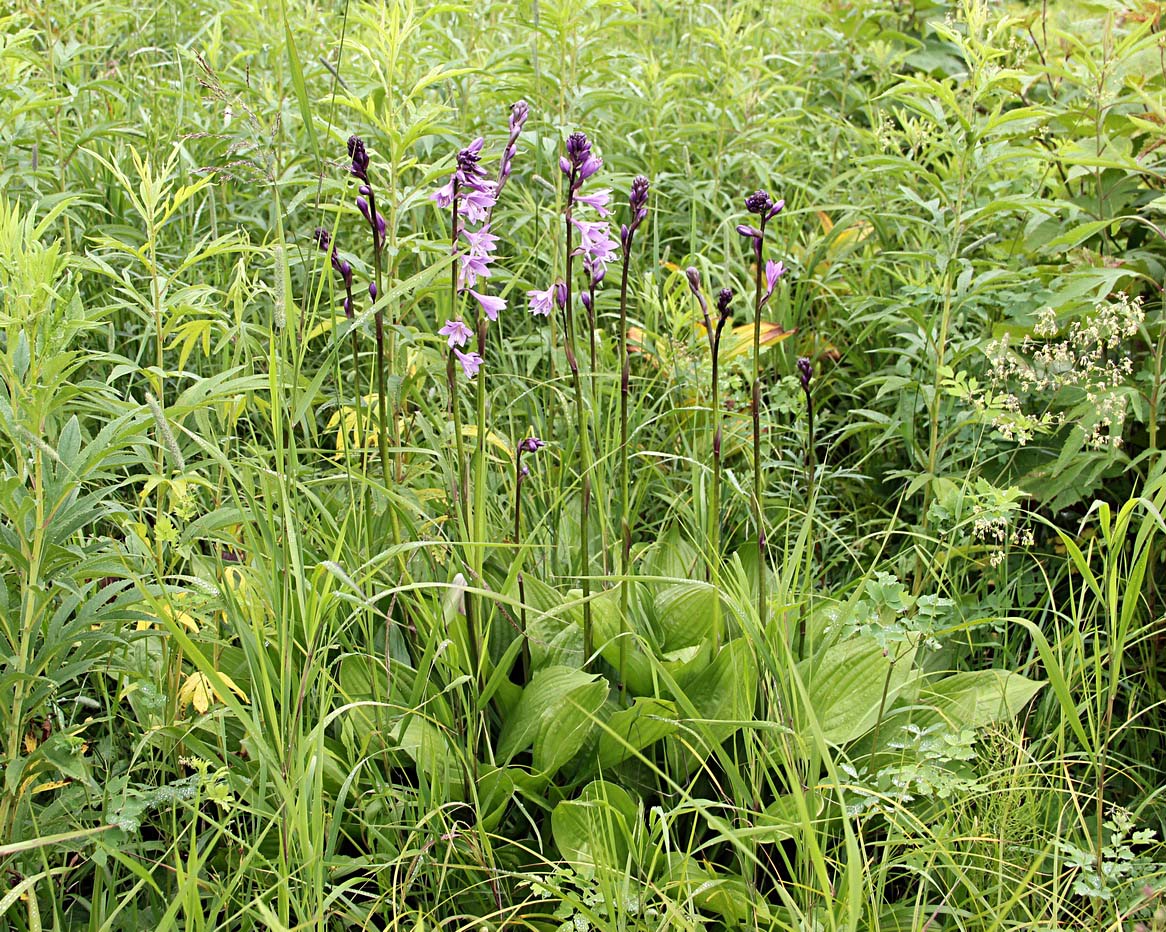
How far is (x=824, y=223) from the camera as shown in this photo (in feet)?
12.8

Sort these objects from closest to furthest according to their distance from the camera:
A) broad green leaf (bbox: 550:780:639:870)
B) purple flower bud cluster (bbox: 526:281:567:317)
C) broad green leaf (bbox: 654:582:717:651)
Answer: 1. broad green leaf (bbox: 550:780:639:870)
2. purple flower bud cluster (bbox: 526:281:567:317)
3. broad green leaf (bbox: 654:582:717:651)

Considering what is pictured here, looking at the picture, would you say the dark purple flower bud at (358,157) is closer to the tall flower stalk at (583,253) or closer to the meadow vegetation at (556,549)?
the meadow vegetation at (556,549)

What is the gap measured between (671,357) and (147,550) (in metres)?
1.65

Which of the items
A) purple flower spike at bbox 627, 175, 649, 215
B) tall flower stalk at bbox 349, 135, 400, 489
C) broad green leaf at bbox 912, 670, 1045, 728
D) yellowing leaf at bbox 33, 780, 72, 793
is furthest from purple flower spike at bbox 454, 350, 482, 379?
broad green leaf at bbox 912, 670, 1045, 728

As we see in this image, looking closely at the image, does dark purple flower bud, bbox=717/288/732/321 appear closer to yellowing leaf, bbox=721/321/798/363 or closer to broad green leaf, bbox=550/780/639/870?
broad green leaf, bbox=550/780/639/870

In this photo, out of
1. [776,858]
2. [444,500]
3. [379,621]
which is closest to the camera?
[776,858]

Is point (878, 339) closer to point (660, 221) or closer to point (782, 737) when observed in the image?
point (660, 221)

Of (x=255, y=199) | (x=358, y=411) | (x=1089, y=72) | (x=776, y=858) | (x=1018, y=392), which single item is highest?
(x=1089, y=72)

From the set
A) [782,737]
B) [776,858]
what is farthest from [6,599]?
[776,858]

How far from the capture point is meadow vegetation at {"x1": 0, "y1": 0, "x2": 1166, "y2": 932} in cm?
171

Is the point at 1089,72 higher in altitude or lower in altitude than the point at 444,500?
higher

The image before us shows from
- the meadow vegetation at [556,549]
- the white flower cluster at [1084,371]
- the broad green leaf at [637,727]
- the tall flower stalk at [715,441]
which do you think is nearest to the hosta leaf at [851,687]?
the meadow vegetation at [556,549]

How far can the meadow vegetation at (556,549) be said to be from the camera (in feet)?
5.61

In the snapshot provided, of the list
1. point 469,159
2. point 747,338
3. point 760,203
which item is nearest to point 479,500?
point 469,159
